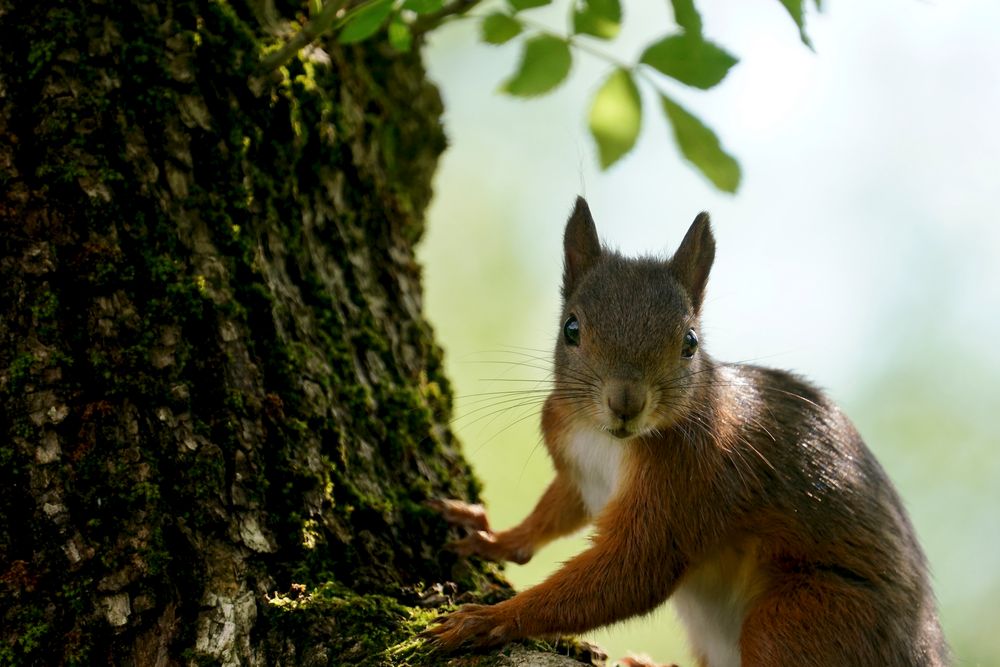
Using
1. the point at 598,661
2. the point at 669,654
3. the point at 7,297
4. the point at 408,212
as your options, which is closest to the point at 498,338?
the point at 669,654

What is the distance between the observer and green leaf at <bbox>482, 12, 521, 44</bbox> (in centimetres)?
284

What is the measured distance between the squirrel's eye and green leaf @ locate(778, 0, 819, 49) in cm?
123

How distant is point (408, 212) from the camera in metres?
3.93

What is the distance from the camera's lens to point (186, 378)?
2.54 m

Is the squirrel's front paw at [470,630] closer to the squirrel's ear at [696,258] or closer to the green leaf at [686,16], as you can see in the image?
the squirrel's ear at [696,258]

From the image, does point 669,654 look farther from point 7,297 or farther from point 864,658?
point 7,297

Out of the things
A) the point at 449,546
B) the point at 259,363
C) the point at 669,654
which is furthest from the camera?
the point at 669,654

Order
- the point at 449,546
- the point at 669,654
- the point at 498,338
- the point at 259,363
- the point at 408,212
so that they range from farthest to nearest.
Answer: the point at 498,338, the point at 669,654, the point at 408,212, the point at 449,546, the point at 259,363

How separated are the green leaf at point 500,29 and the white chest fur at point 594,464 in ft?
4.40

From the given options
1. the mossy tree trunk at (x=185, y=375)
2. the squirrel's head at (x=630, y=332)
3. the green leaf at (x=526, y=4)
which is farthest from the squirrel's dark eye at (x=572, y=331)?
the green leaf at (x=526, y=4)

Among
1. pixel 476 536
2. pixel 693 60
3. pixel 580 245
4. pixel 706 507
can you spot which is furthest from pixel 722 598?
pixel 693 60

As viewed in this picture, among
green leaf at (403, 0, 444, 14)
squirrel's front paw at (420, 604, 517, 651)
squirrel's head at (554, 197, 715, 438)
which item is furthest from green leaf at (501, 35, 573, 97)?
squirrel's front paw at (420, 604, 517, 651)

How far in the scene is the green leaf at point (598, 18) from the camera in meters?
2.67

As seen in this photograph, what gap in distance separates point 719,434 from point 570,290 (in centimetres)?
83
